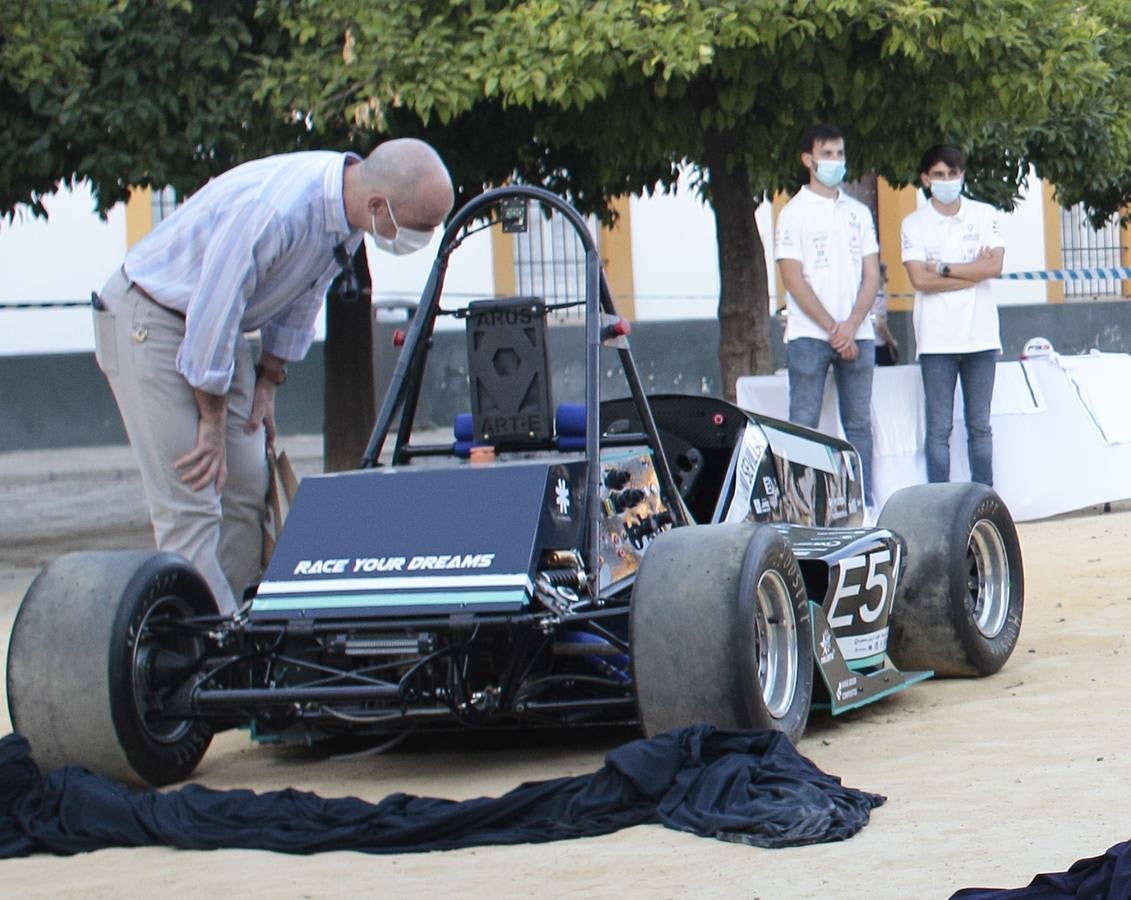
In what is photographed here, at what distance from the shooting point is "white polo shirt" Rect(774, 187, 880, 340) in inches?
396

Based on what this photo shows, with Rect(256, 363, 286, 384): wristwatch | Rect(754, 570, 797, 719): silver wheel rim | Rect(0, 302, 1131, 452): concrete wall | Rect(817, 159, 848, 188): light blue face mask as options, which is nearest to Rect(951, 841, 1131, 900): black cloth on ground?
Rect(754, 570, 797, 719): silver wheel rim

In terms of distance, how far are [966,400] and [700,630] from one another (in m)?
6.17

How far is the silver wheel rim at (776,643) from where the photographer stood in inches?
207

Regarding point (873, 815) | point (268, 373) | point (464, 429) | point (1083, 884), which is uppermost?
point (268, 373)

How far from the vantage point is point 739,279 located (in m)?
12.6

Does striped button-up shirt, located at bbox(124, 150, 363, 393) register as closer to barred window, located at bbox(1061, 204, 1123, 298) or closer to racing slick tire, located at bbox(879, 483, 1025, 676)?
racing slick tire, located at bbox(879, 483, 1025, 676)

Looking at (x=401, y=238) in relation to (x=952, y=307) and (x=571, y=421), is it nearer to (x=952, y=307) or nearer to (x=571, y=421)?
(x=571, y=421)

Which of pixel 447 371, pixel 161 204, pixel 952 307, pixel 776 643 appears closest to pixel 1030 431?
pixel 952 307

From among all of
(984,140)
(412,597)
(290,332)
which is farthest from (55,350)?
(412,597)

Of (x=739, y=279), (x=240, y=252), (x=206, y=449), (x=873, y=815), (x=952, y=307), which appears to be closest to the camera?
(x=873, y=815)

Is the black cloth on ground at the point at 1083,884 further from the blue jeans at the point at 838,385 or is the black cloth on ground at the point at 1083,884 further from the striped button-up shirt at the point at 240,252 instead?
the blue jeans at the point at 838,385

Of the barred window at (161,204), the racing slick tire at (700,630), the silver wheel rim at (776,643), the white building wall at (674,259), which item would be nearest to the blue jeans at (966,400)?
the silver wheel rim at (776,643)

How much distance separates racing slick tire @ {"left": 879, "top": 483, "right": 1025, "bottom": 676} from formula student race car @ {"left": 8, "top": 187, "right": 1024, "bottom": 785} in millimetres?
296

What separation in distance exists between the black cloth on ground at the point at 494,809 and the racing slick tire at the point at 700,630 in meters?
0.13
